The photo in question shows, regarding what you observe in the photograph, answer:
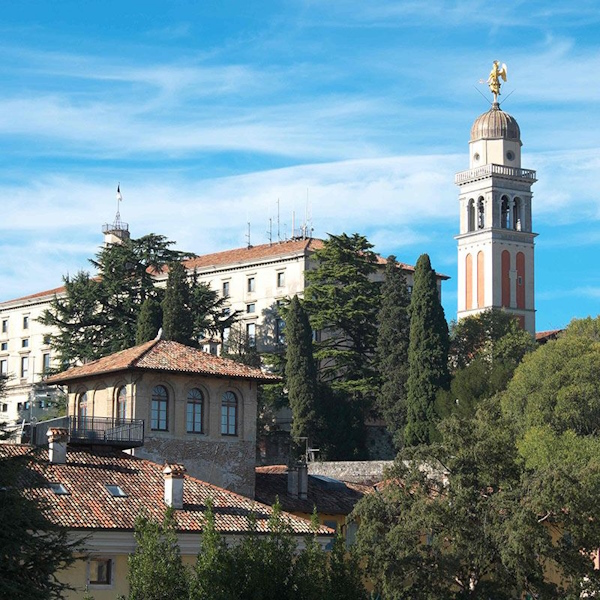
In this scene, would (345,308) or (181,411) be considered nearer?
(181,411)

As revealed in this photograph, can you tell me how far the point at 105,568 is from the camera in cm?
3894

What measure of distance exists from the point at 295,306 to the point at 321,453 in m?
9.28

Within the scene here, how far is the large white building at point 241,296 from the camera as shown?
103 m

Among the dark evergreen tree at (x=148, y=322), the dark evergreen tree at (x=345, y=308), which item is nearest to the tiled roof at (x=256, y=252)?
the dark evergreen tree at (x=345, y=308)

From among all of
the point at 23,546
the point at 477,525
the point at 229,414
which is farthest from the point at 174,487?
the point at 23,546

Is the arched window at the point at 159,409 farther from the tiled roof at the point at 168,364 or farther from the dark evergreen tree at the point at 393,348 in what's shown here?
the dark evergreen tree at the point at 393,348

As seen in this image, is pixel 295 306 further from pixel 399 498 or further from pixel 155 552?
pixel 155 552

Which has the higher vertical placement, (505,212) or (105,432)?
(505,212)

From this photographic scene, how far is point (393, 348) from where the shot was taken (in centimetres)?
8569

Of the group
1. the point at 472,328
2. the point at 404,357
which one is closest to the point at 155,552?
the point at 404,357

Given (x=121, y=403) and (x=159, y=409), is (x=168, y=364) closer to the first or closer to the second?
(x=159, y=409)

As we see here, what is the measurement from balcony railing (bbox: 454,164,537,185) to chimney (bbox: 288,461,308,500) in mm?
65265

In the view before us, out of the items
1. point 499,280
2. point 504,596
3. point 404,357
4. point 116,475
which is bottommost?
point 504,596

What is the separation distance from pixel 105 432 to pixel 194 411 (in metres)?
2.95
